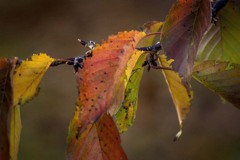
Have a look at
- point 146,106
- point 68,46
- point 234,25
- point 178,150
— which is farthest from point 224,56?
point 68,46

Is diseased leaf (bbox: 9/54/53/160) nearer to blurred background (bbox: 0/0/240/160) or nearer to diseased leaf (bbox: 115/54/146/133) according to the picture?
diseased leaf (bbox: 115/54/146/133)

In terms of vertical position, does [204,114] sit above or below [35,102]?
below

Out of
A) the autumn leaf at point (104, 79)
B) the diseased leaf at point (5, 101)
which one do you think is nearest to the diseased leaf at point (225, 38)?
the autumn leaf at point (104, 79)

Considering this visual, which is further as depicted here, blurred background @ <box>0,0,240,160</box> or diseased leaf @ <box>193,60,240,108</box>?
blurred background @ <box>0,0,240,160</box>

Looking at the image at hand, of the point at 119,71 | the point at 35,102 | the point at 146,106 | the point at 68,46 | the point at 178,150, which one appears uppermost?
the point at 68,46

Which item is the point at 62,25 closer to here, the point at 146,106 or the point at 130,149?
the point at 146,106

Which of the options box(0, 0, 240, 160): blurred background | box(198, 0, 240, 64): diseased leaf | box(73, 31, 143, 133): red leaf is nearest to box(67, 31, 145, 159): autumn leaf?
box(73, 31, 143, 133): red leaf

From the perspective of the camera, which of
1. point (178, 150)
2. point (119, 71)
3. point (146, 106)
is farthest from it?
point (146, 106)

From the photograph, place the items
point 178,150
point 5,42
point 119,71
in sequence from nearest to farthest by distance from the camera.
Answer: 1. point 119,71
2. point 178,150
3. point 5,42
